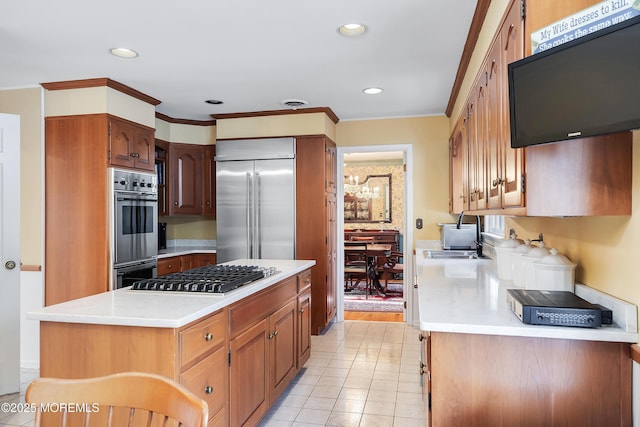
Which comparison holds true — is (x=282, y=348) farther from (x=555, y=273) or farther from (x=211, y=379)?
(x=555, y=273)

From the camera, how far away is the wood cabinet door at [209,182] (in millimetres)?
5188

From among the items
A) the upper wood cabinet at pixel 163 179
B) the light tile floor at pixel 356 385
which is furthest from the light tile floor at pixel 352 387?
the upper wood cabinet at pixel 163 179

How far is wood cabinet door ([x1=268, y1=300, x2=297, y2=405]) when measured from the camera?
268 cm

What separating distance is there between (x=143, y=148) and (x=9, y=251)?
1.41 metres

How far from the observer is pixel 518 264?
2215 mm

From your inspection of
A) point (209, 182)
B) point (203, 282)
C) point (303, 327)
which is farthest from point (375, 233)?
point (203, 282)

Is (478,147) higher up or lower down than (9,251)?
higher up

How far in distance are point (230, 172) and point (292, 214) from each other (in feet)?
2.81

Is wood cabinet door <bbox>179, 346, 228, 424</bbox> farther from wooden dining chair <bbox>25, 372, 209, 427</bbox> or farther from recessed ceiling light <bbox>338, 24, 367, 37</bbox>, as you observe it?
recessed ceiling light <bbox>338, 24, 367, 37</bbox>

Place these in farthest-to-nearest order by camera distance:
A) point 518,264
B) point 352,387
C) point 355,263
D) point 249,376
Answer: point 355,263 < point 352,387 < point 249,376 < point 518,264

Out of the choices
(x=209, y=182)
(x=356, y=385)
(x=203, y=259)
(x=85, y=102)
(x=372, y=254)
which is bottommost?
(x=356, y=385)

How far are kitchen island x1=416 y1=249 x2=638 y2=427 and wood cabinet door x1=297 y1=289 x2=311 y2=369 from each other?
172 centimetres

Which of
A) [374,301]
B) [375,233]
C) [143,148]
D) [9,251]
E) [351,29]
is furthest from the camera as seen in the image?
[375,233]

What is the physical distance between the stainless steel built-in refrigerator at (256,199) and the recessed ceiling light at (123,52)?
178 centimetres
